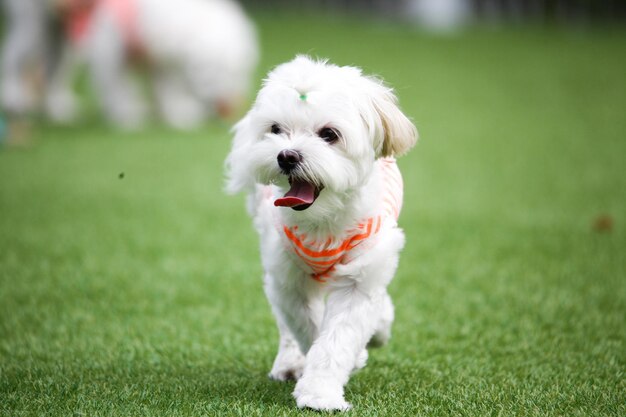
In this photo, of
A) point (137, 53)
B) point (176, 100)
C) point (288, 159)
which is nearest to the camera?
point (288, 159)

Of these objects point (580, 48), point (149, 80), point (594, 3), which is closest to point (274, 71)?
point (149, 80)

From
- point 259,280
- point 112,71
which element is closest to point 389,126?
point 259,280

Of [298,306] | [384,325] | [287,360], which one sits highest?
[298,306]

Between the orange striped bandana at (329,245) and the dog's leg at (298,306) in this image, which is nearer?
the orange striped bandana at (329,245)

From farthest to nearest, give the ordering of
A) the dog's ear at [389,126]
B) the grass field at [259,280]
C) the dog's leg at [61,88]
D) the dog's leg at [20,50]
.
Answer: the dog's leg at [61,88]
the dog's leg at [20,50]
the grass field at [259,280]
the dog's ear at [389,126]

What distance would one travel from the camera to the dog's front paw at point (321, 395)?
2967 millimetres

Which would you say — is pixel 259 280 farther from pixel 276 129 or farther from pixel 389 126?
pixel 389 126

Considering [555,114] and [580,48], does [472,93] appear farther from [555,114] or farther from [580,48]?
[580,48]

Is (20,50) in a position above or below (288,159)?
below

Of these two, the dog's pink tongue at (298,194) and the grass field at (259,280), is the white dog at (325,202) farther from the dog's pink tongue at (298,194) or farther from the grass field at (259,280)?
the grass field at (259,280)

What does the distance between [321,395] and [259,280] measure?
6.56ft

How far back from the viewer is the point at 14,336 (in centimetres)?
396

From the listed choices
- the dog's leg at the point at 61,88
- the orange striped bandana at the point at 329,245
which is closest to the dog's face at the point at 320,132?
the orange striped bandana at the point at 329,245

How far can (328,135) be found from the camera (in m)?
3.07
